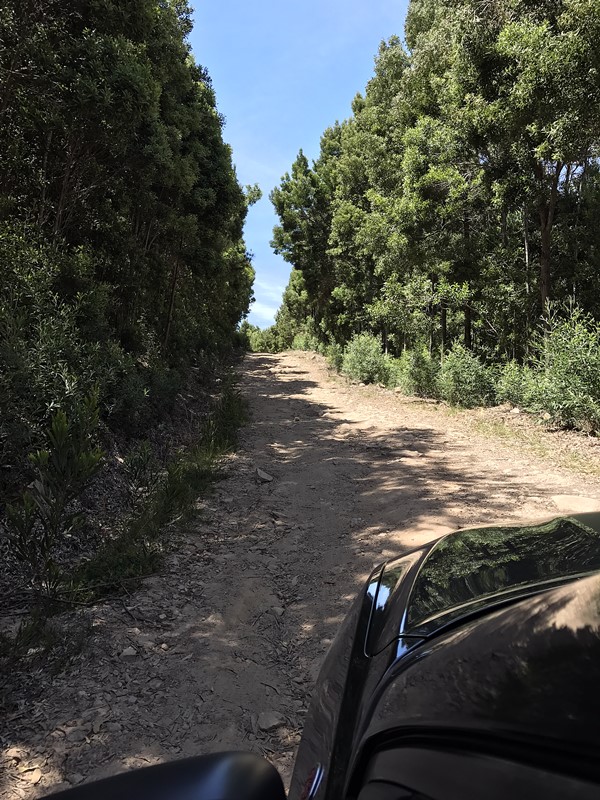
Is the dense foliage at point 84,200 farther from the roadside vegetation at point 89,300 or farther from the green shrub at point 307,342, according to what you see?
the green shrub at point 307,342

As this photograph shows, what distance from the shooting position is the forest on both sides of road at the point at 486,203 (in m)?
7.60

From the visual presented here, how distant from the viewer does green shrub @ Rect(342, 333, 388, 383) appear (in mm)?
16391

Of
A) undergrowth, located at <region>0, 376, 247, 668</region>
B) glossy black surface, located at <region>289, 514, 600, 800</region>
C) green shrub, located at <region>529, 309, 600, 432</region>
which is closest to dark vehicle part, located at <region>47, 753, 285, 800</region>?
glossy black surface, located at <region>289, 514, 600, 800</region>

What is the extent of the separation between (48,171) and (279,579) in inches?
266

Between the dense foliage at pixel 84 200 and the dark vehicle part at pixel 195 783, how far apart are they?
12.1 feet

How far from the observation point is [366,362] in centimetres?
1700

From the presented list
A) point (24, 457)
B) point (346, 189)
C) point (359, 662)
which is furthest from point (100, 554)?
point (346, 189)

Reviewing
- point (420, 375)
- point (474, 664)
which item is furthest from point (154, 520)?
point (420, 375)

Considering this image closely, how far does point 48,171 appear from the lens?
710 centimetres

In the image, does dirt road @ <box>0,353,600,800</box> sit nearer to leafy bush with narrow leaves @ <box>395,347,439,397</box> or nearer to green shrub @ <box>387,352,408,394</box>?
leafy bush with narrow leaves @ <box>395,347,439,397</box>

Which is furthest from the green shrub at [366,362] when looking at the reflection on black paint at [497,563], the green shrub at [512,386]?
the reflection on black paint at [497,563]

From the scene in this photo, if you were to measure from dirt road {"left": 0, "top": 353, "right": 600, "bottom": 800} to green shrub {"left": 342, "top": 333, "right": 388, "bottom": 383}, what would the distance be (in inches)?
321

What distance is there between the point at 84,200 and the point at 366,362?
434 inches

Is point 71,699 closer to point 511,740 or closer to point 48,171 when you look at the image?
point 511,740
